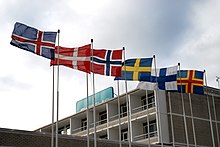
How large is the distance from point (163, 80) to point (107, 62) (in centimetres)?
531

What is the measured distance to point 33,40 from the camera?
24312 millimetres

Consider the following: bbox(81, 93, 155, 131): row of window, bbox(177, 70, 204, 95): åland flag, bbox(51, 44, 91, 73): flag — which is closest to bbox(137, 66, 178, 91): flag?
bbox(177, 70, 204, 95): åland flag

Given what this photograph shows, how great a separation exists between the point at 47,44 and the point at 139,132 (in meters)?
23.2

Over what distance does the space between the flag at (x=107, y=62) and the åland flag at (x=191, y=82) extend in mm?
6124

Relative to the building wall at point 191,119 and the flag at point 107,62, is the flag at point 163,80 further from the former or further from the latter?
the building wall at point 191,119

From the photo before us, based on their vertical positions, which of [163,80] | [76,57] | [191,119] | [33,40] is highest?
[33,40]

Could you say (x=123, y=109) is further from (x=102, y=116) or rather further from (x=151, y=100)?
(x=151, y=100)

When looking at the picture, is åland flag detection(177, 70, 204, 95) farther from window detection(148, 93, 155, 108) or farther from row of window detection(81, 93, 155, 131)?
window detection(148, 93, 155, 108)

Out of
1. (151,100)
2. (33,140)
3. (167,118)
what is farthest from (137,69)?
(151,100)

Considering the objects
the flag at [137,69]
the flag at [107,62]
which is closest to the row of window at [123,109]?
the flag at [137,69]

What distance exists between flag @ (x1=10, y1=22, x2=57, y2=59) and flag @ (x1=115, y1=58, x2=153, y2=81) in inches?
235

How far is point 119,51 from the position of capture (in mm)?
26922

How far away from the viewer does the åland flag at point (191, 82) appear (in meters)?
30.5

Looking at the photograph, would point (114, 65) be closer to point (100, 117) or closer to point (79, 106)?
point (100, 117)
